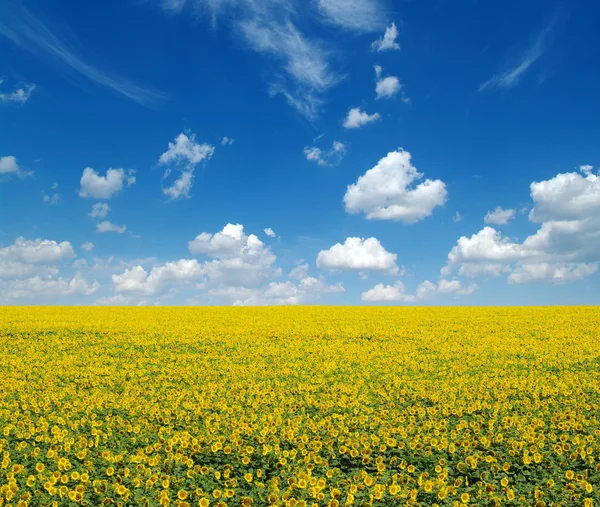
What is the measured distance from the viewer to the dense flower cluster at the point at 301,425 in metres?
8.19

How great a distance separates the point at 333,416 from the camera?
38.5 feet

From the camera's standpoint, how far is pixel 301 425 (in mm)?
11539

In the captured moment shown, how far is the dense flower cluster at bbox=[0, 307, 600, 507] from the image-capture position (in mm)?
8188

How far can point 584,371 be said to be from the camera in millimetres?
17953

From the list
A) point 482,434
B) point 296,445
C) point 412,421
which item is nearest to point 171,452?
point 296,445

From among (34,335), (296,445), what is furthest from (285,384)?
(34,335)

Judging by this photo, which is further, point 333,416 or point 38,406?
point 38,406

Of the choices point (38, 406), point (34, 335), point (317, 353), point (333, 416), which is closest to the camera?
point (333, 416)

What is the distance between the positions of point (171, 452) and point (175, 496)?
5.43 feet

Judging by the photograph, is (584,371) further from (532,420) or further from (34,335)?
(34,335)

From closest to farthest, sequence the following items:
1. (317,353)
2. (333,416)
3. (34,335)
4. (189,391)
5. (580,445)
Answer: (580,445), (333,416), (189,391), (317,353), (34,335)

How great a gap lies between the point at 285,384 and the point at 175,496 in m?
7.60

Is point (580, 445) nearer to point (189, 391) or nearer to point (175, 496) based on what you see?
point (175, 496)

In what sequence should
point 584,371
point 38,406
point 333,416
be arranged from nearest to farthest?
point 333,416, point 38,406, point 584,371
